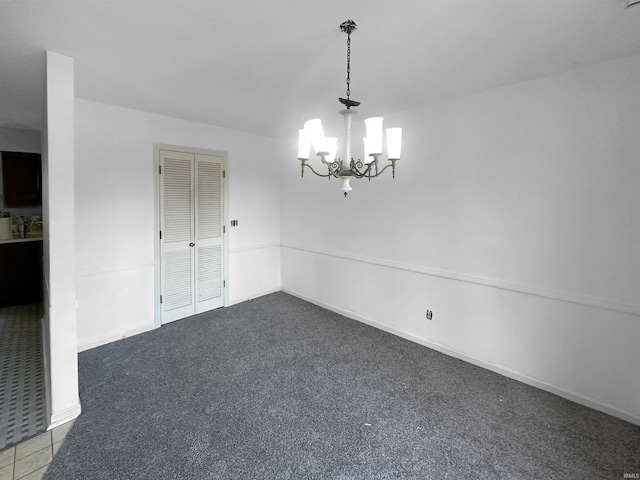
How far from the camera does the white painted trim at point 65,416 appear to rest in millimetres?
2107

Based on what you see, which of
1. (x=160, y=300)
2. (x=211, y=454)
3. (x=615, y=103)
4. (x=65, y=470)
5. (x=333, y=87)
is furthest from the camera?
(x=160, y=300)

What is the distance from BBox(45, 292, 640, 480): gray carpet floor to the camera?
181 centimetres

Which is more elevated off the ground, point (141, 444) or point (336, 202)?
point (336, 202)

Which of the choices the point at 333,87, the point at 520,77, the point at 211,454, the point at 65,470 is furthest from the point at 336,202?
the point at 65,470

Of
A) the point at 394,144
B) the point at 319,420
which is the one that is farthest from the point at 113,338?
the point at 394,144

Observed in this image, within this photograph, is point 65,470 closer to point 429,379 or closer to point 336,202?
point 429,379

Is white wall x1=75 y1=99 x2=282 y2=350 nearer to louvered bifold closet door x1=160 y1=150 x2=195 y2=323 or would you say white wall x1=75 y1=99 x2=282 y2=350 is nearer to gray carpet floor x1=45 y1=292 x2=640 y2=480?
louvered bifold closet door x1=160 y1=150 x2=195 y2=323

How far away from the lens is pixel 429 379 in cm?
272

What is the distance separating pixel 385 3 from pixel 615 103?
6.17 ft

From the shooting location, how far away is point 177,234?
387cm

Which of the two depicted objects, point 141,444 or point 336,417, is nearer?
point 141,444

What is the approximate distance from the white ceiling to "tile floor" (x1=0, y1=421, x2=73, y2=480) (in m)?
2.58

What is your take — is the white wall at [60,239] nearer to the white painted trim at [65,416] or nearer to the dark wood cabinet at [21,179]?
the white painted trim at [65,416]

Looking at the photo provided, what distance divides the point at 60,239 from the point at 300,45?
2.11 m
